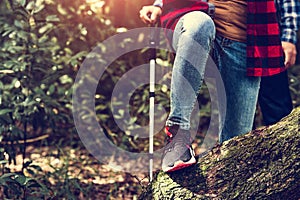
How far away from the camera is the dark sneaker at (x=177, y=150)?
8.78 feet

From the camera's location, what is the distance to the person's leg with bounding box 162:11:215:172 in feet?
8.64

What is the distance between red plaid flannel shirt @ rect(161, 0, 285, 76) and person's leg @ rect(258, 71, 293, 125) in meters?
0.13

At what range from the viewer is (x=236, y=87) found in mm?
3070

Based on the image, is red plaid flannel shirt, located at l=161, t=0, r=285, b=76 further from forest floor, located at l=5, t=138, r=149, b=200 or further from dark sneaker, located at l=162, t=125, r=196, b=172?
forest floor, located at l=5, t=138, r=149, b=200

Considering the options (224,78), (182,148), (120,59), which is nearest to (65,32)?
(120,59)

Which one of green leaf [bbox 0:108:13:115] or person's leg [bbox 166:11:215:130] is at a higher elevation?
person's leg [bbox 166:11:215:130]

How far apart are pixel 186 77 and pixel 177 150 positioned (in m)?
0.34

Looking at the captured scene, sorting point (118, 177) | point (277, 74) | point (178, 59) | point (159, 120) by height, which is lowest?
→ point (118, 177)

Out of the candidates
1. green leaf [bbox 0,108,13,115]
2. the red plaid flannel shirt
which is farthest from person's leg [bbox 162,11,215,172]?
green leaf [bbox 0,108,13,115]

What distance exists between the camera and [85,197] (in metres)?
4.24

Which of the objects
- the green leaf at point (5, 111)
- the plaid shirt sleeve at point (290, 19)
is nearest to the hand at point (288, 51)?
the plaid shirt sleeve at point (290, 19)

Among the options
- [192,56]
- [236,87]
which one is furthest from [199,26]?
[236,87]

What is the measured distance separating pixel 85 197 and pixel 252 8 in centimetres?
203

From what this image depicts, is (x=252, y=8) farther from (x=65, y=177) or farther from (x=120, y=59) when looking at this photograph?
(x=120, y=59)
